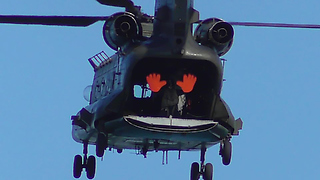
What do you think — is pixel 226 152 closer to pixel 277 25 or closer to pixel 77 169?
pixel 277 25

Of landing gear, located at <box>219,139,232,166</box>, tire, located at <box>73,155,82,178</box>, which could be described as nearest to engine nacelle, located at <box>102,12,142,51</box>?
landing gear, located at <box>219,139,232,166</box>

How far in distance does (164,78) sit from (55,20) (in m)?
3.65

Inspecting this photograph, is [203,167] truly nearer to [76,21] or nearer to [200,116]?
[200,116]

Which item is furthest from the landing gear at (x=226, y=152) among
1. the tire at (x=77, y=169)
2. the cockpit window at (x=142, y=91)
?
the tire at (x=77, y=169)

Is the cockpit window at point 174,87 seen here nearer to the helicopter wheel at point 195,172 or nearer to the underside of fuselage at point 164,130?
the underside of fuselage at point 164,130

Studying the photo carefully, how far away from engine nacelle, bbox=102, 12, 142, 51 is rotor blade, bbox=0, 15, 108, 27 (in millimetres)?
468

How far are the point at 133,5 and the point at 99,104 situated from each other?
11.1 ft

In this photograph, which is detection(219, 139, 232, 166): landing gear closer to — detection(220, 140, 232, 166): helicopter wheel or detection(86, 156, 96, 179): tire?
detection(220, 140, 232, 166): helicopter wheel

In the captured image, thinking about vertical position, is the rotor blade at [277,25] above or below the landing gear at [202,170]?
above

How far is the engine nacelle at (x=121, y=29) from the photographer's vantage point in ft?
98.3

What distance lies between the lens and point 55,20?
1212 inches

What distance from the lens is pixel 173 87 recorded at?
98.9 ft

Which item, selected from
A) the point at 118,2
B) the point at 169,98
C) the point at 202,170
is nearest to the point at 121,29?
the point at 118,2

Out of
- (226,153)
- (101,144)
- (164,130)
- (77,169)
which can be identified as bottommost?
(77,169)
